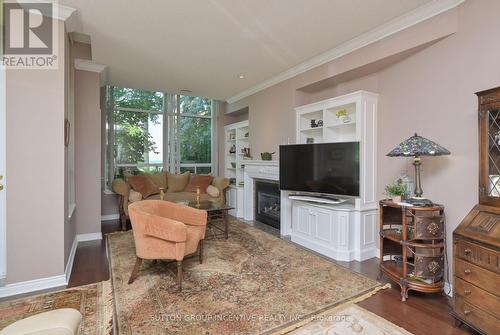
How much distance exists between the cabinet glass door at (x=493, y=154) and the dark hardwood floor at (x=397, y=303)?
3.58 feet

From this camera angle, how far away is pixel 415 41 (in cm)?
279

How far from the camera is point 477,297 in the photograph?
1.88 metres

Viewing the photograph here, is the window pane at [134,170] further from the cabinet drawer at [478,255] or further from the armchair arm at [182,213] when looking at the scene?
the cabinet drawer at [478,255]

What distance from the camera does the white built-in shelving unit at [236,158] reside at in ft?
19.5

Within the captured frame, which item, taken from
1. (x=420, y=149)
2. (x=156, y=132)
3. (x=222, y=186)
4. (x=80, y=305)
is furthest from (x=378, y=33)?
(x=156, y=132)

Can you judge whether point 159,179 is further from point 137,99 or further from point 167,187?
point 137,99

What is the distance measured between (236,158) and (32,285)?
168 inches

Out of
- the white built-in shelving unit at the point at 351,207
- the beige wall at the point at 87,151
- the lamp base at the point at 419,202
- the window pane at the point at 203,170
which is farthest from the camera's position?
the window pane at the point at 203,170

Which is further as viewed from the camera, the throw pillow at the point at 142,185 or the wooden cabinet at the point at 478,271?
the throw pillow at the point at 142,185

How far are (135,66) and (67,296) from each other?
3.33 metres

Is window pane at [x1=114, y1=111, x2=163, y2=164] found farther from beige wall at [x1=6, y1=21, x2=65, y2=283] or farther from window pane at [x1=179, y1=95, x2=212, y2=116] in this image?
beige wall at [x1=6, y1=21, x2=65, y2=283]

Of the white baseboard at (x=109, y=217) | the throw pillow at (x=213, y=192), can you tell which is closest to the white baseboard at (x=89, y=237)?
the white baseboard at (x=109, y=217)

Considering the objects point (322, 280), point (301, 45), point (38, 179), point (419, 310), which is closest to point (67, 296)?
point (38, 179)

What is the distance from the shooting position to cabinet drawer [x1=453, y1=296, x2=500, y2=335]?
1.76 m
